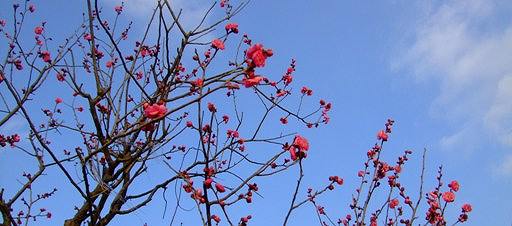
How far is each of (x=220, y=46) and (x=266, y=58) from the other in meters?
0.61

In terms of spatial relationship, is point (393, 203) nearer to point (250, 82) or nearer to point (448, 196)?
point (448, 196)

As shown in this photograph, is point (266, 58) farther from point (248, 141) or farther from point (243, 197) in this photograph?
point (248, 141)

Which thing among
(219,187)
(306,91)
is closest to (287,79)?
(306,91)

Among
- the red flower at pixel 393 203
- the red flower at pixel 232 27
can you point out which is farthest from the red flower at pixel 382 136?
the red flower at pixel 232 27

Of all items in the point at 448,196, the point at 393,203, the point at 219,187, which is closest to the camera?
the point at 219,187

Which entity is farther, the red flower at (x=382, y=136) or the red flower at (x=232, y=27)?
the red flower at (x=382, y=136)

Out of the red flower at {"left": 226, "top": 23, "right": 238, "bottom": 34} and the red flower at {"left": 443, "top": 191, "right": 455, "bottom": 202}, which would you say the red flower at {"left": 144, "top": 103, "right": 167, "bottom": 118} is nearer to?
the red flower at {"left": 226, "top": 23, "right": 238, "bottom": 34}

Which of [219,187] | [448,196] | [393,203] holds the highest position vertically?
[393,203]

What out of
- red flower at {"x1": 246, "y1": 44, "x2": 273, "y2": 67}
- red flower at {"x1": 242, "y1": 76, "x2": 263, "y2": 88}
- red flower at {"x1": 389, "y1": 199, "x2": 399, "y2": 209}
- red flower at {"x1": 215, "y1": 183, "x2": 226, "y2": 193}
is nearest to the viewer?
red flower at {"x1": 246, "y1": 44, "x2": 273, "y2": 67}

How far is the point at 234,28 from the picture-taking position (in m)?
2.65

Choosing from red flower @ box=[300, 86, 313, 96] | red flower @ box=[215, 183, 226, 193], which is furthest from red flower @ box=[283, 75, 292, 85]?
red flower @ box=[215, 183, 226, 193]

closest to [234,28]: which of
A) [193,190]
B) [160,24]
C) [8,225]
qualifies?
[160,24]

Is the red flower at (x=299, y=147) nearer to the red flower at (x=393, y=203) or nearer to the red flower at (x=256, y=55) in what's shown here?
the red flower at (x=256, y=55)

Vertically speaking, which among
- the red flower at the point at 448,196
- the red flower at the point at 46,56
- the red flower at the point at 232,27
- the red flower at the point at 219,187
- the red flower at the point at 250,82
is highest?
the red flower at the point at 46,56
